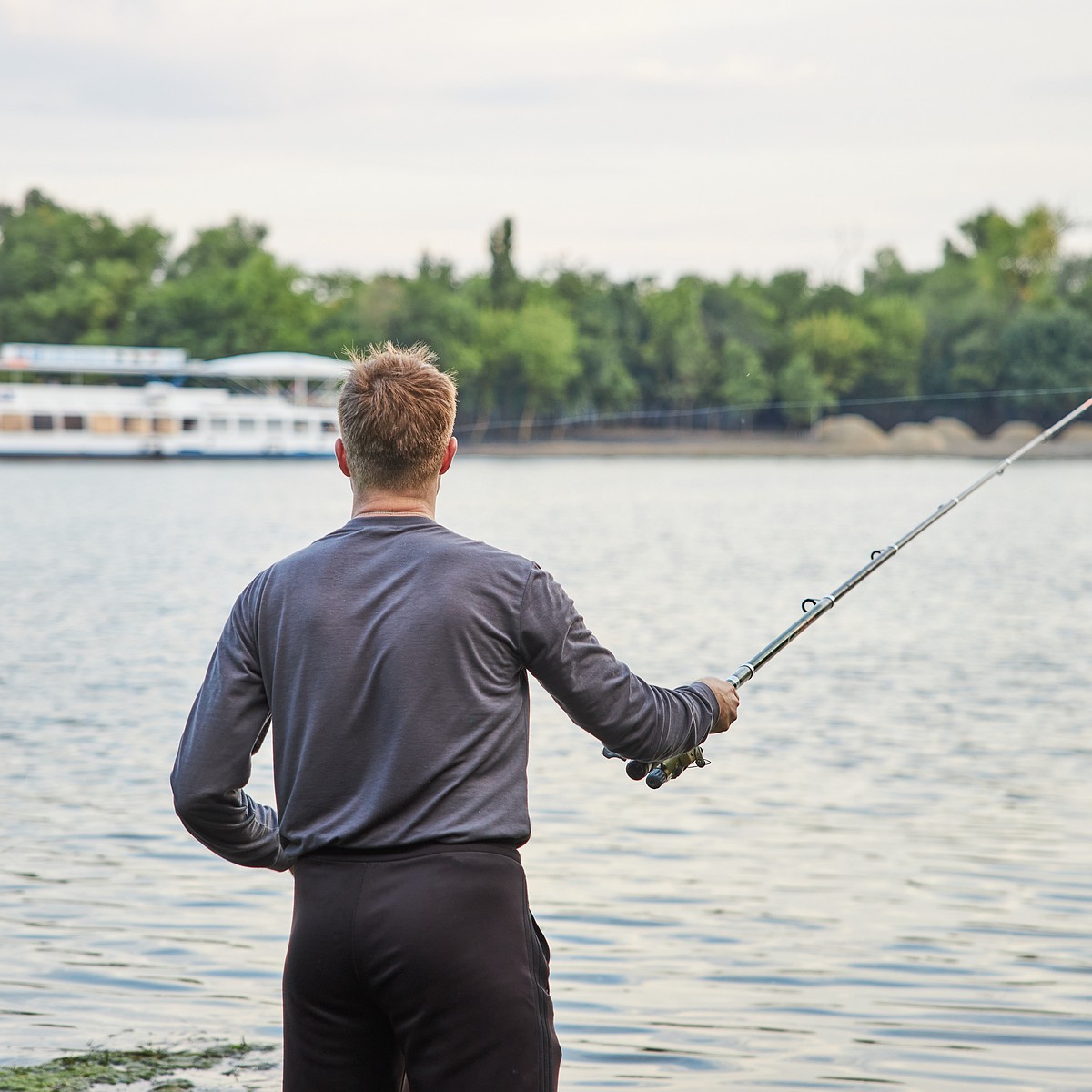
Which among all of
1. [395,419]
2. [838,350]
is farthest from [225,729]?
[838,350]

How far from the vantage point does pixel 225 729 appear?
2.86m

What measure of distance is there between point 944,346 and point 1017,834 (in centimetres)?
5164

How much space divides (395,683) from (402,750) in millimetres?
112

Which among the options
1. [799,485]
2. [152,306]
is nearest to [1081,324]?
[799,485]

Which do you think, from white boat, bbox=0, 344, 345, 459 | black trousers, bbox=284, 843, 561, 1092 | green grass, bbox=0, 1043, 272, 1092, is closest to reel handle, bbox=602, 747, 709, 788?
black trousers, bbox=284, 843, 561, 1092

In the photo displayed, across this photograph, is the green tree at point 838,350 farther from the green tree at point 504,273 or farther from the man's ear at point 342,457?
the man's ear at point 342,457

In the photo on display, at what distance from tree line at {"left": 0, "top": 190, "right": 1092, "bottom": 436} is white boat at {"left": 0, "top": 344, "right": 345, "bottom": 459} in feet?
19.9

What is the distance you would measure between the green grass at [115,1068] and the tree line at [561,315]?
152ft

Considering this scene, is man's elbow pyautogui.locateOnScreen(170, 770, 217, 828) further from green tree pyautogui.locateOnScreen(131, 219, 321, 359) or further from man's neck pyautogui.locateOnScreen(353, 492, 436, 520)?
green tree pyautogui.locateOnScreen(131, 219, 321, 359)

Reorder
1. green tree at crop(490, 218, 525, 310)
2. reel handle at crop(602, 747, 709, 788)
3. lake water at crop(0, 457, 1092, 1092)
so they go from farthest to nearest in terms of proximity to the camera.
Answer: green tree at crop(490, 218, 525, 310), lake water at crop(0, 457, 1092, 1092), reel handle at crop(602, 747, 709, 788)

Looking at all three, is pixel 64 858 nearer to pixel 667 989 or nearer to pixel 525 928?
pixel 667 989

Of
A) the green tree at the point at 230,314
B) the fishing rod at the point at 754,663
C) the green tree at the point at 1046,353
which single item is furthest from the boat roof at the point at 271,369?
the fishing rod at the point at 754,663

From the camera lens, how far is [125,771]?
11625mm

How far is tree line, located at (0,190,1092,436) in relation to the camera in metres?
64.2
